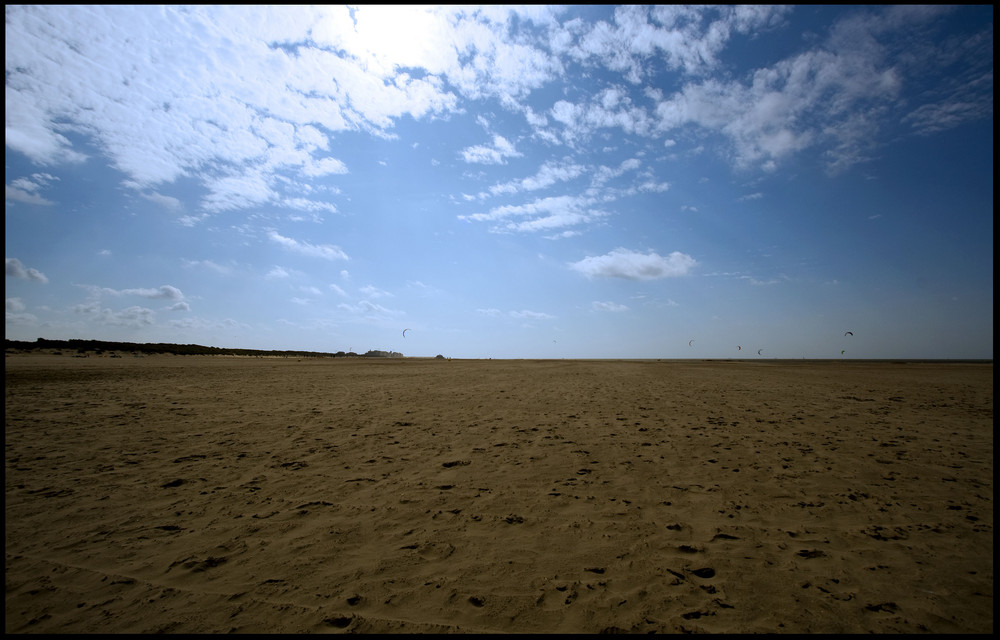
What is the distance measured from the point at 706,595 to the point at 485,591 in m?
2.12

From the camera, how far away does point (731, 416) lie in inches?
462

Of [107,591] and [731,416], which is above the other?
[731,416]

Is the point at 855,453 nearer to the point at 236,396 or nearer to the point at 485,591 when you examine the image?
the point at 485,591

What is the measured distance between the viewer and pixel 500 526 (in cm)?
514

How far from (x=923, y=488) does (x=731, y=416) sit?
17.8ft

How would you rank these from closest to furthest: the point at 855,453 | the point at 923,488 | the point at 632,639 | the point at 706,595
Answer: the point at 632,639 → the point at 706,595 → the point at 923,488 → the point at 855,453

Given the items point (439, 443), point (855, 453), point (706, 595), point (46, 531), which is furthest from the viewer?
point (439, 443)

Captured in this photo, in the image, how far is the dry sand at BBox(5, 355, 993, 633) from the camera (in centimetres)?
357

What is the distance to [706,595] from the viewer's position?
372cm

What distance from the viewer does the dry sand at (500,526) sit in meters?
3.57

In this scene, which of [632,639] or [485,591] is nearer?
[632,639]

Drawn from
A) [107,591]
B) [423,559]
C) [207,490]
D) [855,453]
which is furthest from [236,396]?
[855,453]

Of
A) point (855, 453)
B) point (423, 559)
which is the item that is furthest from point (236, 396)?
point (855, 453)

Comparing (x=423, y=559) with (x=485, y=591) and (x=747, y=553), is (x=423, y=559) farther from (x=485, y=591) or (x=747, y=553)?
(x=747, y=553)
